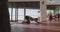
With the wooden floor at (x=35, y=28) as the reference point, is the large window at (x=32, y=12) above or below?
above

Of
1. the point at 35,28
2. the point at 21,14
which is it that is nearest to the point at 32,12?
the point at 21,14

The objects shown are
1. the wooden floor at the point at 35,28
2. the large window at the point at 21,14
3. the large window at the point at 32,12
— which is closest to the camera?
the wooden floor at the point at 35,28

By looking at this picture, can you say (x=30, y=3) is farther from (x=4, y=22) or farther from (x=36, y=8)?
(x=4, y=22)

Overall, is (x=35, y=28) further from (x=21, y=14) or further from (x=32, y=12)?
(x=21, y=14)

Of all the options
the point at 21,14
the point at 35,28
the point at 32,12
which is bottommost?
the point at 35,28

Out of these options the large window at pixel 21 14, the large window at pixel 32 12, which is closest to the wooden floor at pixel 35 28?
the large window at pixel 32 12

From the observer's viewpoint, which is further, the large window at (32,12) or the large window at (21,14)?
the large window at (21,14)

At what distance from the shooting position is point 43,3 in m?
14.0

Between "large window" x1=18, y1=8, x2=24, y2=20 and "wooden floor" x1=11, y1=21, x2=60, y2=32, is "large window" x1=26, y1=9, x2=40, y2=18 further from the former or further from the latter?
"wooden floor" x1=11, y1=21, x2=60, y2=32

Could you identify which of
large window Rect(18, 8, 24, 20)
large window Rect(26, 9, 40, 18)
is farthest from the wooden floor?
large window Rect(18, 8, 24, 20)

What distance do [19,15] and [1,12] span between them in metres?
14.1

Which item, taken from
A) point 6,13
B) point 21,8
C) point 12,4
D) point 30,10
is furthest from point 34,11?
point 6,13

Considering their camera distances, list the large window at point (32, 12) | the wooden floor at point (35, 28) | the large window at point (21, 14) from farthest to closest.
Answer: the large window at point (21, 14) → the large window at point (32, 12) → the wooden floor at point (35, 28)

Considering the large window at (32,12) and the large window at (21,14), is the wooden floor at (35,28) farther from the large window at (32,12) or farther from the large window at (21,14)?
the large window at (21,14)
